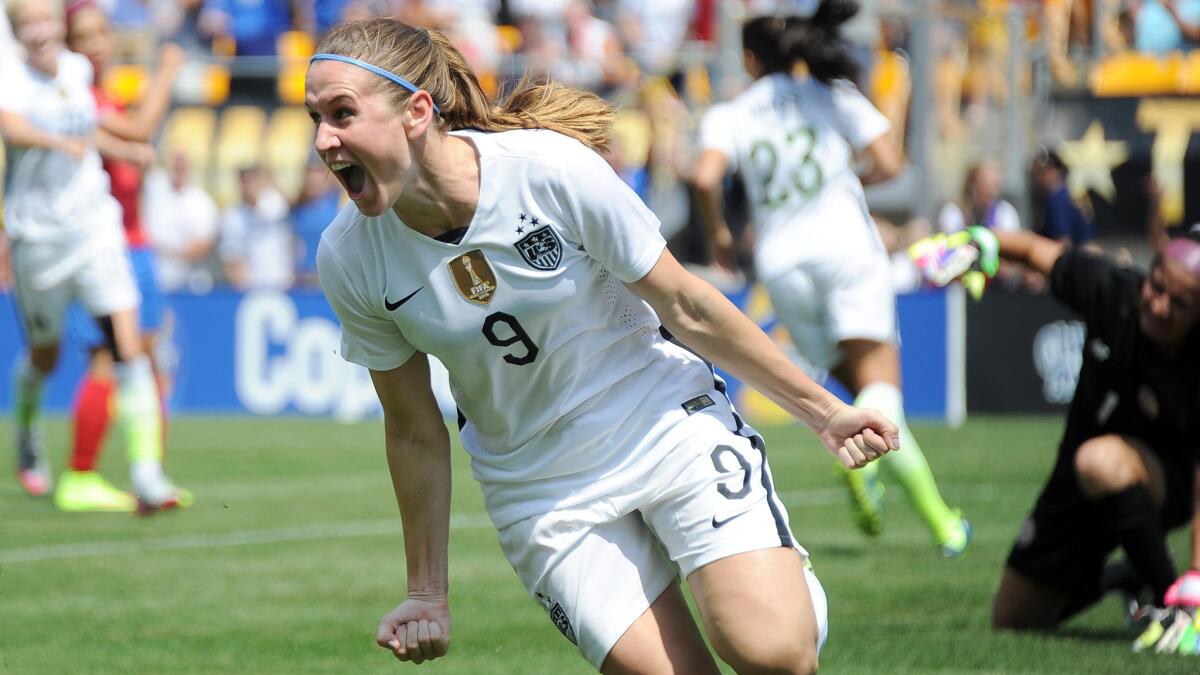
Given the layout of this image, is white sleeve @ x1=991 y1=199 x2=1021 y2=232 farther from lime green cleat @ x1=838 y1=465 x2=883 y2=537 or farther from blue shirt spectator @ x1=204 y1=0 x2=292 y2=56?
lime green cleat @ x1=838 y1=465 x2=883 y2=537

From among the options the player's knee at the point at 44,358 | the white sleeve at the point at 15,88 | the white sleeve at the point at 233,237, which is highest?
the white sleeve at the point at 15,88

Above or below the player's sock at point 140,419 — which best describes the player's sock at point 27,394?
below

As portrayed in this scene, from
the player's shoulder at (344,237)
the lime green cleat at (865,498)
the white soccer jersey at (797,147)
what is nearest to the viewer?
the player's shoulder at (344,237)

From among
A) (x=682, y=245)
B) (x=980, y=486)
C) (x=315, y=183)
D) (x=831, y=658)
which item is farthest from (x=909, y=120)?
(x=831, y=658)

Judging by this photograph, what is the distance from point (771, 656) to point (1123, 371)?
2408 mm

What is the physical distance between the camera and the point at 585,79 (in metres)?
17.1

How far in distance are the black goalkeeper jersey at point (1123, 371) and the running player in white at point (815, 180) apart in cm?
197

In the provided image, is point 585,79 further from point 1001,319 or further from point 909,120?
point 1001,319

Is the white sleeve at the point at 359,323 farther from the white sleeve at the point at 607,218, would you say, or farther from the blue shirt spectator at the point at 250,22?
the blue shirt spectator at the point at 250,22

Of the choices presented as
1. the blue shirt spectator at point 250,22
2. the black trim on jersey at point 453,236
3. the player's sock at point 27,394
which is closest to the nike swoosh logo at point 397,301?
the black trim on jersey at point 453,236

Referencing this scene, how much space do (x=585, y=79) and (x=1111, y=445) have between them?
11769 mm

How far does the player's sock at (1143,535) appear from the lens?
568cm

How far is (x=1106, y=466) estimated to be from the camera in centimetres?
572

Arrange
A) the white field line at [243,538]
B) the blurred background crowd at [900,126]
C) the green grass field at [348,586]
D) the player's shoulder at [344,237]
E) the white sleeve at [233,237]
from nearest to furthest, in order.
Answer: the player's shoulder at [344,237]
the green grass field at [348,586]
the white field line at [243,538]
the blurred background crowd at [900,126]
the white sleeve at [233,237]
